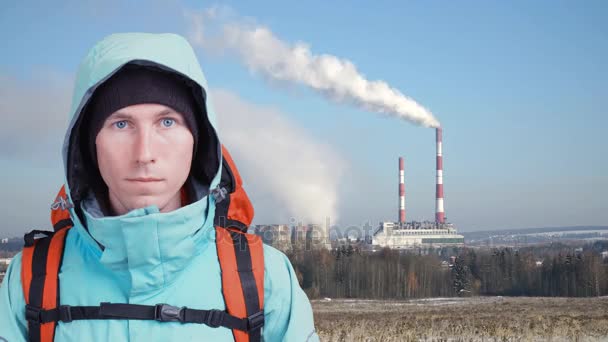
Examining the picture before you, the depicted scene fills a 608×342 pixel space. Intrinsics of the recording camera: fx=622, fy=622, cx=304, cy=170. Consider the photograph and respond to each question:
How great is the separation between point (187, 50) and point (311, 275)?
46021 mm

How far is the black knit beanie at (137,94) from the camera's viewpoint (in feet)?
6.52

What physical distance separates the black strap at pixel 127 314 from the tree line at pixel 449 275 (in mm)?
43238

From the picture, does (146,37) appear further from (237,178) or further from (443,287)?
(443,287)

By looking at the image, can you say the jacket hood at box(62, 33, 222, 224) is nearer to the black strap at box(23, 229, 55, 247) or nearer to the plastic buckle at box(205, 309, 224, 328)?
the black strap at box(23, 229, 55, 247)

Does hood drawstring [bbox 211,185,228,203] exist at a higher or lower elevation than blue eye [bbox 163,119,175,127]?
lower

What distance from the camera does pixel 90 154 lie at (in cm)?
222

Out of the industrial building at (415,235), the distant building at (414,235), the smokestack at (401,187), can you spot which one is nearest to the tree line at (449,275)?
the smokestack at (401,187)

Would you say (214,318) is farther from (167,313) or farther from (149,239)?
(149,239)

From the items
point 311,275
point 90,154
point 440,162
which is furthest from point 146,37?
point 440,162

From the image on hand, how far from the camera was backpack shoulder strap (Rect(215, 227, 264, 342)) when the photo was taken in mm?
2113

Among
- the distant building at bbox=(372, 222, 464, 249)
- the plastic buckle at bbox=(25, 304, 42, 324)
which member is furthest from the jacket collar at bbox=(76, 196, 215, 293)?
the distant building at bbox=(372, 222, 464, 249)

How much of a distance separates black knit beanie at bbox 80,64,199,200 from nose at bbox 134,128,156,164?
0.11m

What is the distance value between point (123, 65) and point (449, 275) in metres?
51.0

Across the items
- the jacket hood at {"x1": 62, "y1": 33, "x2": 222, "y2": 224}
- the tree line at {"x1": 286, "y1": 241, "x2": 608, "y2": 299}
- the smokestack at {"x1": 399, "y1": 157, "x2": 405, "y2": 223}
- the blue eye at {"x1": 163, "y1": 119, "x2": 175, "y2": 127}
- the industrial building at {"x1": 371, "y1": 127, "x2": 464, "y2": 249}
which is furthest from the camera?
the industrial building at {"x1": 371, "y1": 127, "x2": 464, "y2": 249}
